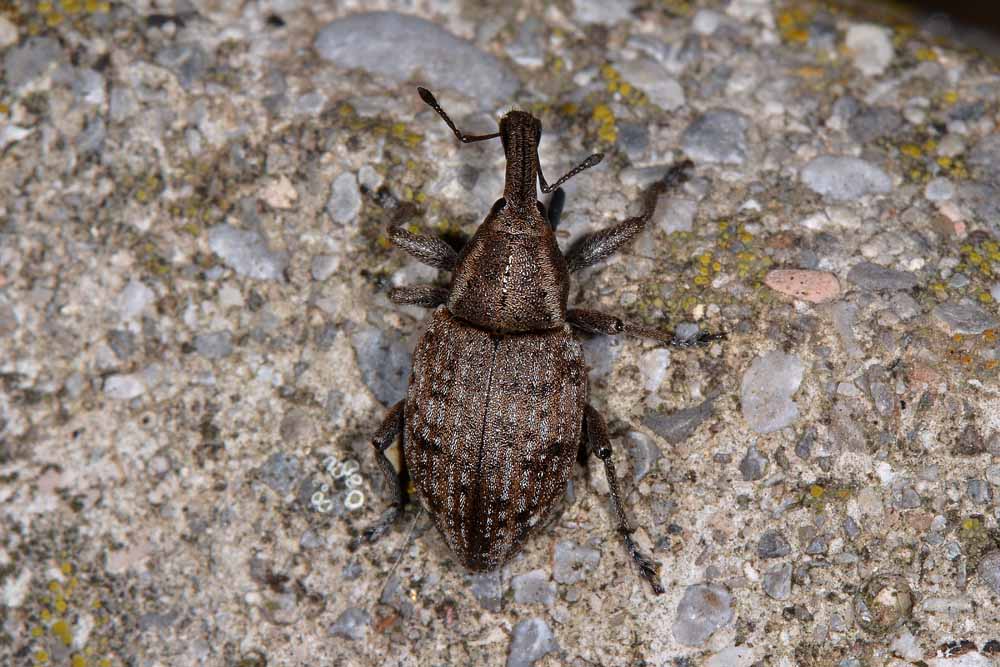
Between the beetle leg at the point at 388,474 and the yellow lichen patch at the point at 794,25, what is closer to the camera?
the beetle leg at the point at 388,474

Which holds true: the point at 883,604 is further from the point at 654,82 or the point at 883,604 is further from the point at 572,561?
the point at 654,82

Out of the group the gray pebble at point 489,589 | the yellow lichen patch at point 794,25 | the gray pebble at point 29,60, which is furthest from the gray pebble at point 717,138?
the gray pebble at point 29,60

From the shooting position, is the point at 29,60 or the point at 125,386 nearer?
the point at 125,386

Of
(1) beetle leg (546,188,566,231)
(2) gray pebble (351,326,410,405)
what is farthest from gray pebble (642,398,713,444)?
(2) gray pebble (351,326,410,405)

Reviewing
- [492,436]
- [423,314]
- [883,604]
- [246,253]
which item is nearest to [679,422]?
[492,436]

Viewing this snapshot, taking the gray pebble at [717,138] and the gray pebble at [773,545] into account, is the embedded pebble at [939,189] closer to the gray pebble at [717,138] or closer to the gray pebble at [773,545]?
the gray pebble at [717,138]
